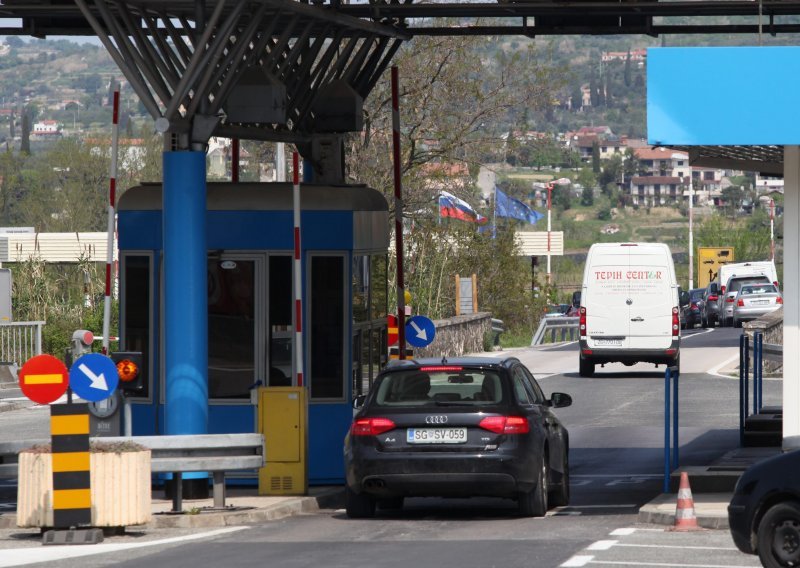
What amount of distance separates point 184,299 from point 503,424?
10.6 feet

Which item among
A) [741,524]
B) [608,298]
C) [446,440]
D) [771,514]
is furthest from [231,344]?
[608,298]

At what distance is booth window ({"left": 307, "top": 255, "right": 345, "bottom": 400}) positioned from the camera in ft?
58.2

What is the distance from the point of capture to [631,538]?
13422 mm

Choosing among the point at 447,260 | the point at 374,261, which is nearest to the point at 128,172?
the point at 447,260

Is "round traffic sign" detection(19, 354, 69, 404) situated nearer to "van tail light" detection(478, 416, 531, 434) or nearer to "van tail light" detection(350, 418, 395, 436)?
"van tail light" detection(350, 418, 395, 436)

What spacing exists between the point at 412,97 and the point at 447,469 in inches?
1031

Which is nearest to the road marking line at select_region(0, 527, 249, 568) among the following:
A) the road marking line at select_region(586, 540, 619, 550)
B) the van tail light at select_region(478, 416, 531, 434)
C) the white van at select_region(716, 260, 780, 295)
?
the van tail light at select_region(478, 416, 531, 434)

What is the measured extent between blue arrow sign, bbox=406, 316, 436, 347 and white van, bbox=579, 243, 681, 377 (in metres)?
13.7

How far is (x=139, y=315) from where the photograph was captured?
17688 millimetres

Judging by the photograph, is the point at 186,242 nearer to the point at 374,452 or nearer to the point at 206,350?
the point at 206,350

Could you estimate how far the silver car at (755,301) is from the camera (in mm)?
56438

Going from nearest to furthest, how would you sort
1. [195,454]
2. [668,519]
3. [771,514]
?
[771,514] < [668,519] < [195,454]

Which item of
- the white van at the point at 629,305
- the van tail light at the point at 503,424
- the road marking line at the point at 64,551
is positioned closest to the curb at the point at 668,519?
the van tail light at the point at 503,424

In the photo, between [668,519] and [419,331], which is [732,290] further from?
[668,519]
